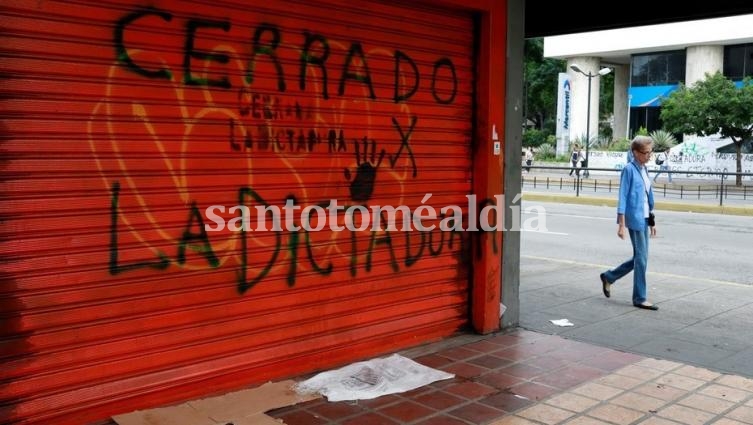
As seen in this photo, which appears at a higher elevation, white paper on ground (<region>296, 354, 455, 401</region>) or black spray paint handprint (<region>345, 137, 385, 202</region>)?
black spray paint handprint (<region>345, 137, 385, 202</region>)

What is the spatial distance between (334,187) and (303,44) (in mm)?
1044

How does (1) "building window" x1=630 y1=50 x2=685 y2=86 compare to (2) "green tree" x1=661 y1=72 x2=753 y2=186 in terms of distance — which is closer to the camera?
(2) "green tree" x1=661 y1=72 x2=753 y2=186

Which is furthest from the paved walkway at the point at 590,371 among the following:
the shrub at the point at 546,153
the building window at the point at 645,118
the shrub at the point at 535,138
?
the shrub at the point at 535,138

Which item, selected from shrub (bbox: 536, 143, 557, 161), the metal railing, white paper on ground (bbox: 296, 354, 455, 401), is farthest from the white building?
white paper on ground (bbox: 296, 354, 455, 401)

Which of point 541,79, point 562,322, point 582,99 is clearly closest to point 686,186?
point 562,322

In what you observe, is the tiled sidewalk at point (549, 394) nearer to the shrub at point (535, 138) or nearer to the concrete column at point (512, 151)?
the concrete column at point (512, 151)

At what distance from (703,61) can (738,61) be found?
208 centimetres

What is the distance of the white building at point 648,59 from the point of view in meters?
37.8

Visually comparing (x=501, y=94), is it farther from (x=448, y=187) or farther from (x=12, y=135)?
(x=12, y=135)

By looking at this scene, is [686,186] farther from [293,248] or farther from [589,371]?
[293,248]

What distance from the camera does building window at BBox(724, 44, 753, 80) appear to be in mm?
37875

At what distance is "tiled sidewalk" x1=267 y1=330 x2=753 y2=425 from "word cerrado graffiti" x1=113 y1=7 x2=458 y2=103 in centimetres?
209

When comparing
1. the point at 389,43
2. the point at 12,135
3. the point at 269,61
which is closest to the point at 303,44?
the point at 269,61

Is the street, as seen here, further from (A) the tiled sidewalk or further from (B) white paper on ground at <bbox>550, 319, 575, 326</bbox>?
Answer: (A) the tiled sidewalk
